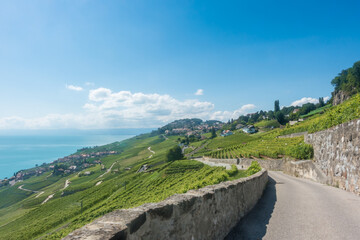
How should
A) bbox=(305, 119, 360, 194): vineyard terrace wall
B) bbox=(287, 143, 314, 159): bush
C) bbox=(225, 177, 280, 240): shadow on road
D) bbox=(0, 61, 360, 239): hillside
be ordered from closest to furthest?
bbox=(225, 177, 280, 240): shadow on road, bbox=(305, 119, 360, 194): vineyard terrace wall, bbox=(287, 143, 314, 159): bush, bbox=(0, 61, 360, 239): hillside

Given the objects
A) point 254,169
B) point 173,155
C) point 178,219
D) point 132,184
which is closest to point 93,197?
point 132,184

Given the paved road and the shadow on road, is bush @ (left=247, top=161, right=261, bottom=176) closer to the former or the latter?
the paved road

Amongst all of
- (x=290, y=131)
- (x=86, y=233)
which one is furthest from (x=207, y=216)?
(x=290, y=131)

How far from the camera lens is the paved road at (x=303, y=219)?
557 cm

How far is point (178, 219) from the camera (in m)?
3.66

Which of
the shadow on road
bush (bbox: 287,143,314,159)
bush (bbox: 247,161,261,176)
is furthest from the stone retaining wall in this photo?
the shadow on road

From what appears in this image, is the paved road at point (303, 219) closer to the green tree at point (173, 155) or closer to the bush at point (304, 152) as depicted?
the bush at point (304, 152)

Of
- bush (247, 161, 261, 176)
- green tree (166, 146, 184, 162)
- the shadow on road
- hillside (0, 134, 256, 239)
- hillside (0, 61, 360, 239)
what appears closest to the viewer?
the shadow on road

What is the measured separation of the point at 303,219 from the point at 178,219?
5.59 meters

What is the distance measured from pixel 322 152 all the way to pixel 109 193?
52.4 m

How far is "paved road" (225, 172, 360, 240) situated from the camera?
5.57 meters

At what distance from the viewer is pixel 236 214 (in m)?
6.38

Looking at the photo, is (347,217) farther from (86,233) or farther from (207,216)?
(86,233)

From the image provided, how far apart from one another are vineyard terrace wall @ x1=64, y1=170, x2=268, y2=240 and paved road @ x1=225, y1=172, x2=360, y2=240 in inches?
28.4
